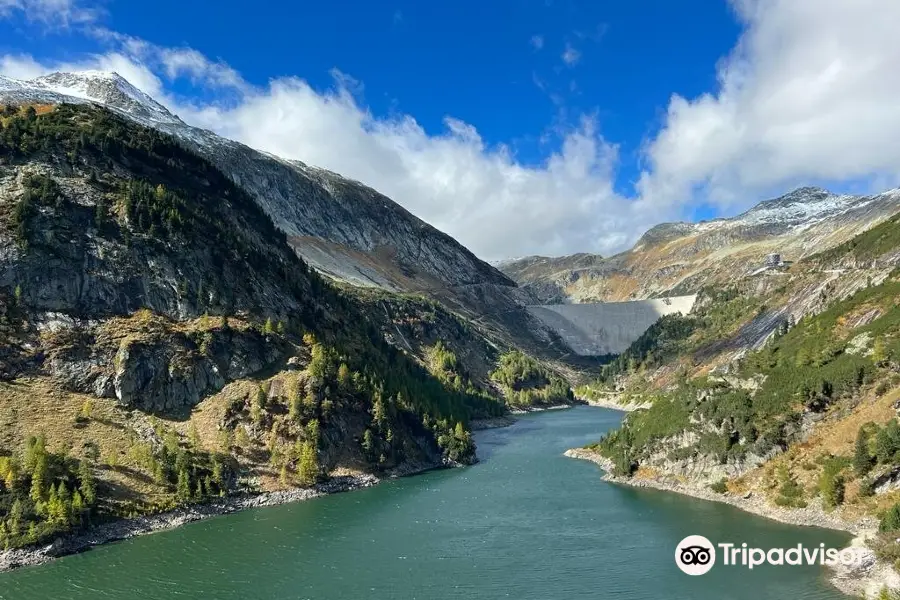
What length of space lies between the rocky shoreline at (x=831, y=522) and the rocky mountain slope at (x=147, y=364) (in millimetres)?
38033

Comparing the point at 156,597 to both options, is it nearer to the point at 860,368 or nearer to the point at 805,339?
the point at 860,368


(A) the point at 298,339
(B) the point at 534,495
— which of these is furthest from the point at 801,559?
(A) the point at 298,339

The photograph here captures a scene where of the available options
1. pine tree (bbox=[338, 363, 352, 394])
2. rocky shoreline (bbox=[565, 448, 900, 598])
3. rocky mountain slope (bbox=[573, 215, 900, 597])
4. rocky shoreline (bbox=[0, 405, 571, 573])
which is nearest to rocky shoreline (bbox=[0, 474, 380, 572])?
rocky shoreline (bbox=[0, 405, 571, 573])

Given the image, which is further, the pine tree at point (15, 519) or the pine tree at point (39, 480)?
the pine tree at point (39, 480)

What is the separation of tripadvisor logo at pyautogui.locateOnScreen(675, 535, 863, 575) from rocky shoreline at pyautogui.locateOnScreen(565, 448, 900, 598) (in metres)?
1.39

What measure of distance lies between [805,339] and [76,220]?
114m

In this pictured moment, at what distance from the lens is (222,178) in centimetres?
16375

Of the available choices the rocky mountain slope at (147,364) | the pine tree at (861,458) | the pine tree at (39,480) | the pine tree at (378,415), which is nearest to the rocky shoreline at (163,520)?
the rocky mountain slope at (147,364)

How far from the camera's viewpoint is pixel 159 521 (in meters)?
73.7

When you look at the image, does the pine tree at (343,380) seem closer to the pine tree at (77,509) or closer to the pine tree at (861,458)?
the pine tree at (77,509)

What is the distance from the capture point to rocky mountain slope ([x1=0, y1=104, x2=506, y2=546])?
7788cm

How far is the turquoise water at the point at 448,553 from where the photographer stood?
53.9 m

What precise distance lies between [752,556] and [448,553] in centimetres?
2815

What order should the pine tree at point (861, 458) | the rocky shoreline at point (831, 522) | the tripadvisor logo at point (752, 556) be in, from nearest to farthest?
the rocky shoreline at point (831, 522), the tripadvisor logo at point (752, 556), the pine tree at point (861, 458)
